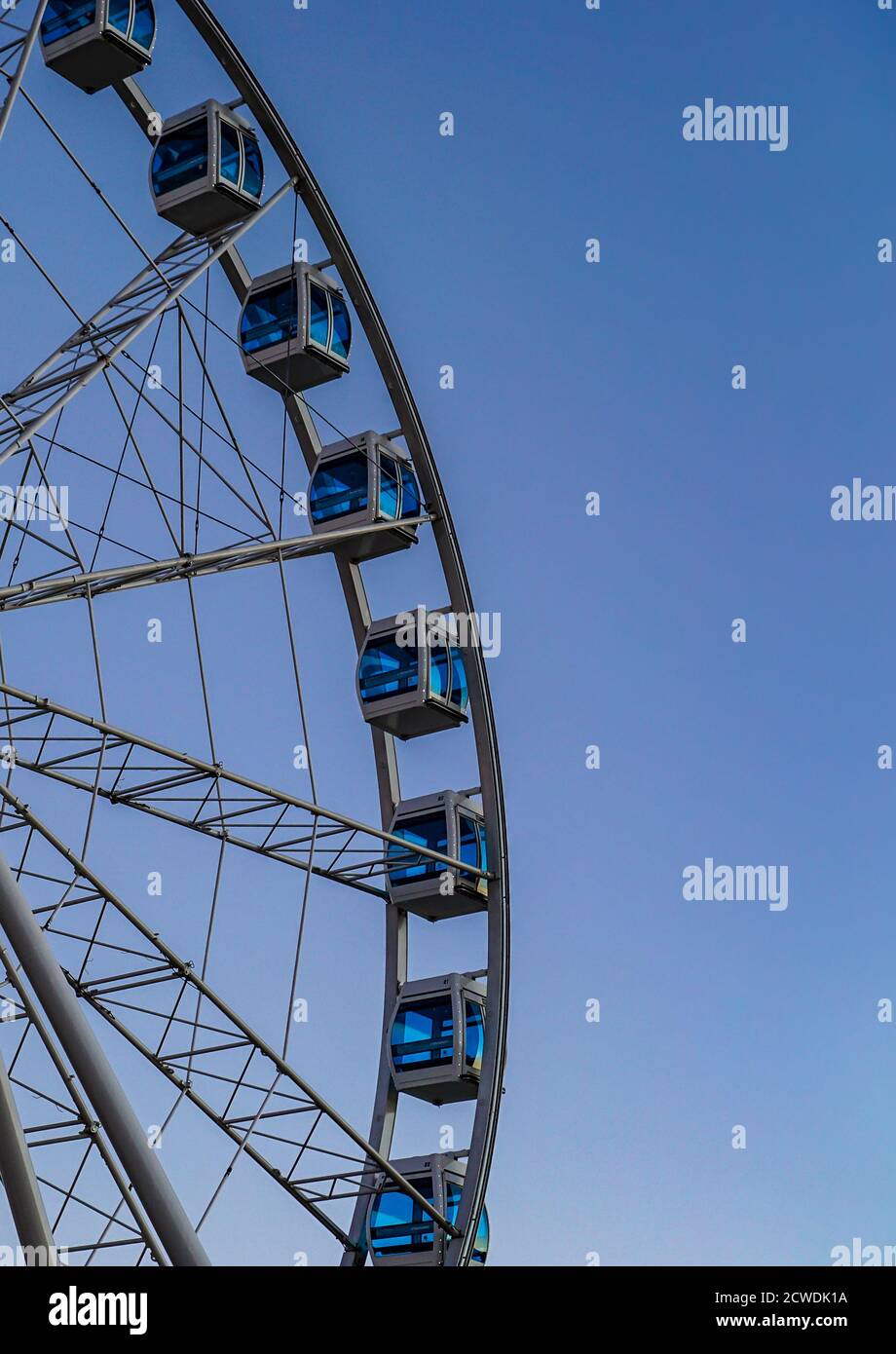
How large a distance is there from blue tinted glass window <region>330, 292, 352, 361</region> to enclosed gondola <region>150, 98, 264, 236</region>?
4.85 feet

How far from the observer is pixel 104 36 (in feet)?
59.6

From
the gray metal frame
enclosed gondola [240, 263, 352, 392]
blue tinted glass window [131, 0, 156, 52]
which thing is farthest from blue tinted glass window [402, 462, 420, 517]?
the gray metal frame

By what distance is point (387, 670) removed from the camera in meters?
19.1

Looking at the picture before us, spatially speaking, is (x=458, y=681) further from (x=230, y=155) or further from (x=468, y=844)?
(x=230, y=155)

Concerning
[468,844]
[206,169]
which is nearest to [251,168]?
[206,169]

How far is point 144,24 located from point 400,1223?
41.4ft

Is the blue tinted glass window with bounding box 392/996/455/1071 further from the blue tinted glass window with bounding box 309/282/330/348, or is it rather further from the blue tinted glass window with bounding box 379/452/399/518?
the blue tinted glass window with bounding box 309/282/330/348

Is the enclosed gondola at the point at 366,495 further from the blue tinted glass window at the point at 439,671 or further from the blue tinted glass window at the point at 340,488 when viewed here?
the blue tinted glass window at the point at 439,671

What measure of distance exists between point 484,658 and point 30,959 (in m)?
9.07

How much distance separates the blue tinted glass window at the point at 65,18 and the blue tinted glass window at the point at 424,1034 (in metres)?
10.9

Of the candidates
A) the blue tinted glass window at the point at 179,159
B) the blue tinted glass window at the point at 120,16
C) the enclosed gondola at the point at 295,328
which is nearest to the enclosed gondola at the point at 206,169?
the blue tinted glass window at the point at 179,159

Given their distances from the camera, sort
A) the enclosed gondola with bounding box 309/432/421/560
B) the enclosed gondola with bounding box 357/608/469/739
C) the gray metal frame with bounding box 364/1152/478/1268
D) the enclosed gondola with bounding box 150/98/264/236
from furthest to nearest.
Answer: the enclosed gondola with bounding box 309/432/421/560, the enclosed gondola with bounding box 357/608/469/739, the enclosed gondola with bounding box 150/98/264/236, the gray metal frame with bounding box 364/1152/478/1268

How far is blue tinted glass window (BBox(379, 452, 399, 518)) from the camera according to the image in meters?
19.3
